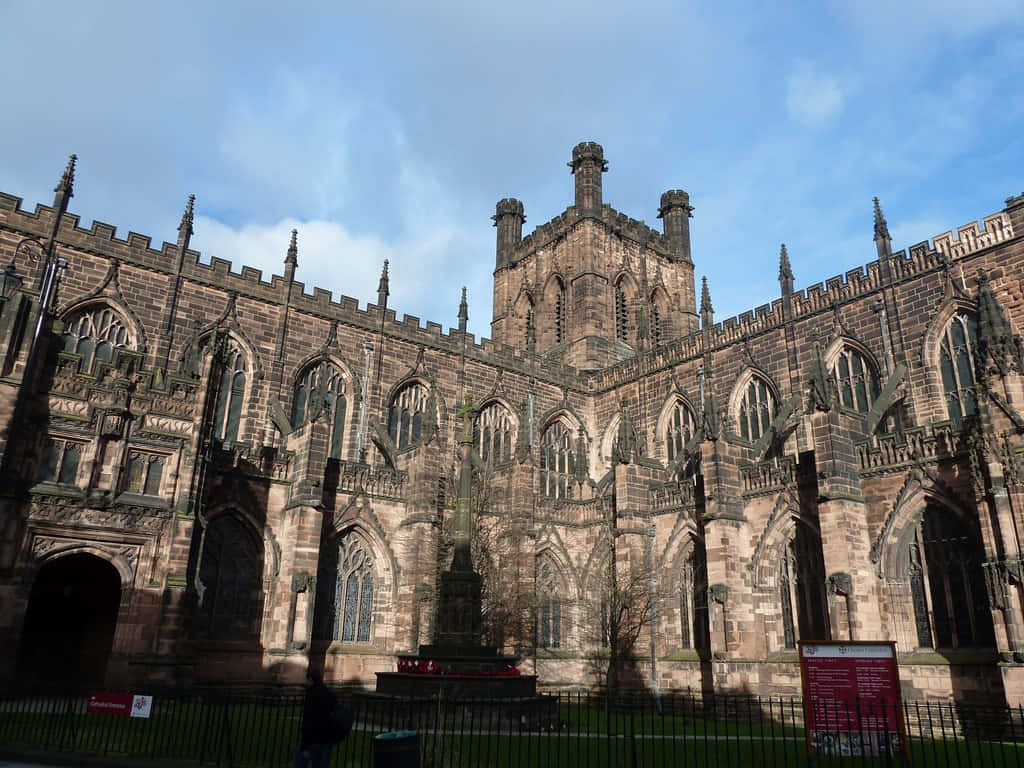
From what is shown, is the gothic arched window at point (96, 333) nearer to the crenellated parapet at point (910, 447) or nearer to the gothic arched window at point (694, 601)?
the gothic arched window at point (694, 601)

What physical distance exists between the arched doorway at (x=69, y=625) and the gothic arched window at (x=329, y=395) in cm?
993

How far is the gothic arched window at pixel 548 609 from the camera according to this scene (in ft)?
93.0

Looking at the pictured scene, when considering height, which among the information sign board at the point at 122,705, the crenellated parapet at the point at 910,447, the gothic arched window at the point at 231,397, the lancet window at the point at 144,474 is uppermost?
the gothic arched window at the point at 231,397

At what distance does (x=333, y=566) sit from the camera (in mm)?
24609

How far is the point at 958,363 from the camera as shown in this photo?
25.1 metres

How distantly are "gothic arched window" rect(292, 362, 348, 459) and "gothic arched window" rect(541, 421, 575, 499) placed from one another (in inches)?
370

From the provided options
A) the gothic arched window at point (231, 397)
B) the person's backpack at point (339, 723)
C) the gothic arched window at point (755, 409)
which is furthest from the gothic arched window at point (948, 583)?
the gothic arched window at point (231, 397)

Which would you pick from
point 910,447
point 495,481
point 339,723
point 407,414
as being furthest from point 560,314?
point 339,723

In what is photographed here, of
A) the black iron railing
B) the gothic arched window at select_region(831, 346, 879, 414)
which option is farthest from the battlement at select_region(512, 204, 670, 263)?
the black iron railing

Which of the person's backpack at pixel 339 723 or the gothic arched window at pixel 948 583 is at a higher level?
the gothic arched window at pixel 948 583

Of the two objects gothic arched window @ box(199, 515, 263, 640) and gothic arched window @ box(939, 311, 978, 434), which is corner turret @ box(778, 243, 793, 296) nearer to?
gothic arched window @ box(939, 311, 978, 434)

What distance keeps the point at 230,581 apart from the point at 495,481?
1011cm

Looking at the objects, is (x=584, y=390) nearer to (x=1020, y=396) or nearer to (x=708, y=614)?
(x=708, y=614)

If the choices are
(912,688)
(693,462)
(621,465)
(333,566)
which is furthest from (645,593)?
(333,566)
